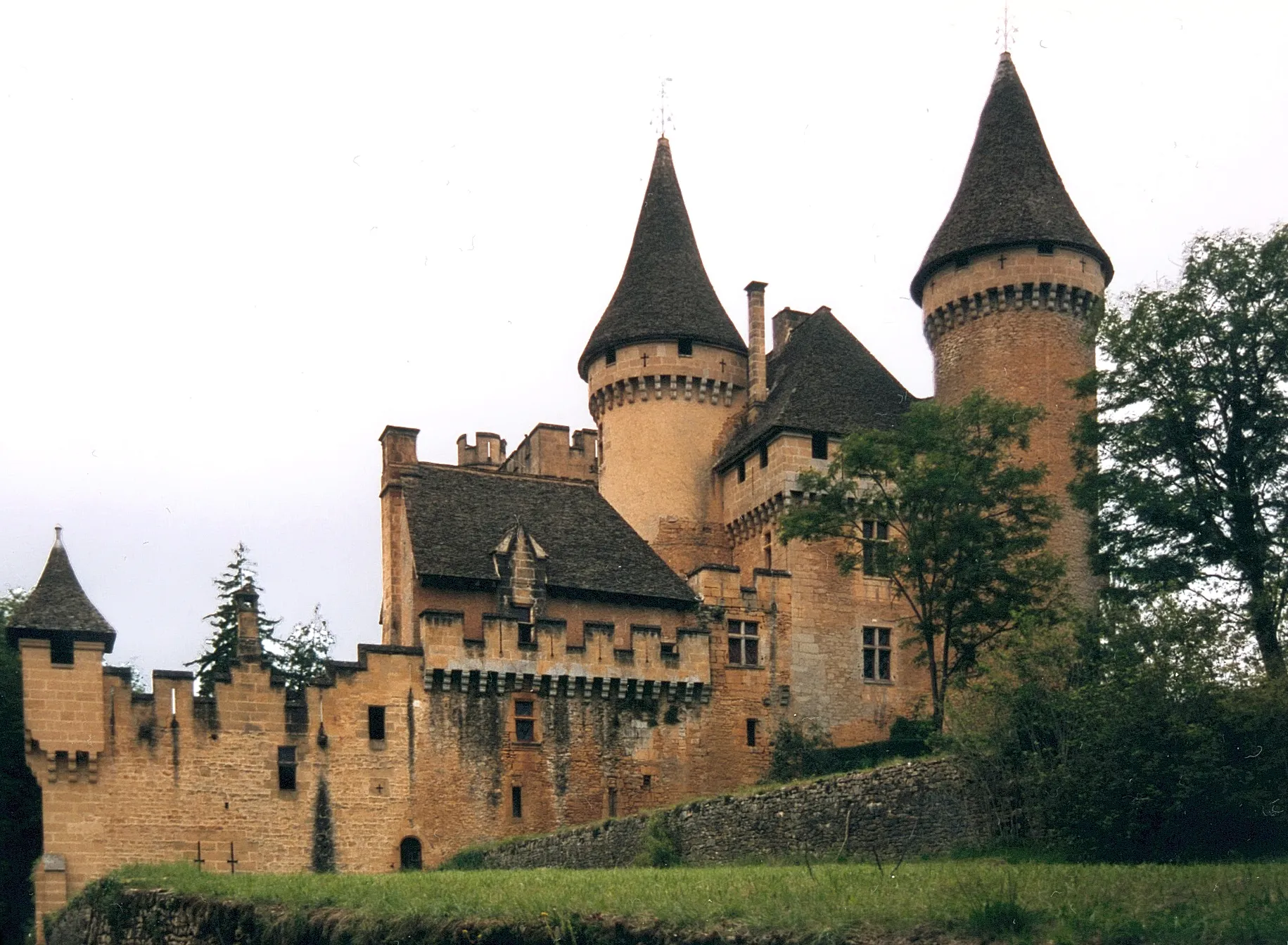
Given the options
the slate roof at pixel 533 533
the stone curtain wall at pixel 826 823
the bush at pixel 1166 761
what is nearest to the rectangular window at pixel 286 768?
the slate roof at pixel 533 533

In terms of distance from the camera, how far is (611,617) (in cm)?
4866

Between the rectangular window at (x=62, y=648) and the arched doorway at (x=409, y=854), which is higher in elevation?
the rectangular window at (x=62, y=648)

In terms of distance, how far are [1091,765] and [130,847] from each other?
68.3 ft

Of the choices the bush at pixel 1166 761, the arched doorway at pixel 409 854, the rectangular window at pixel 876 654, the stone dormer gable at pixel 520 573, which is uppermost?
the stone dormer gable at pixel 520 573

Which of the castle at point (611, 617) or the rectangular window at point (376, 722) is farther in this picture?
the rectangular window at point (376, 722)

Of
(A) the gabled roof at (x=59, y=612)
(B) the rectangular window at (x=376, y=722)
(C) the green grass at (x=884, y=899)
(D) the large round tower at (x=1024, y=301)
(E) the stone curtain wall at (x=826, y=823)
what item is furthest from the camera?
(D) the large round tower at (x=1024, y=301)

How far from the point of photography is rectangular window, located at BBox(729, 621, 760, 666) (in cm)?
4881

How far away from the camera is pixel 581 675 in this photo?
153ft

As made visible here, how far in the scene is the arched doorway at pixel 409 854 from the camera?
4372cm

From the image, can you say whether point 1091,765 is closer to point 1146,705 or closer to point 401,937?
point 1146,705

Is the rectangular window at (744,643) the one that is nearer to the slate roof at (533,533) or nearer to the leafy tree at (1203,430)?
the slate roof at (533,533)

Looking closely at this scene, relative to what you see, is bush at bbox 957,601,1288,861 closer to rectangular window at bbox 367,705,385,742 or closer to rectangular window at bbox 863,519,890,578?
rectangular window at bbox 863,519,890,578

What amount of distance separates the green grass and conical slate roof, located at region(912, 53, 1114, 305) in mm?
24957

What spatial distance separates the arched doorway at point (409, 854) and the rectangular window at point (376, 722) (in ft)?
7.66
